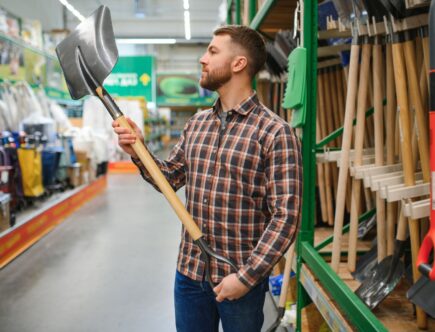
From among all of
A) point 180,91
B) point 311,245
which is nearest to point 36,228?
point 311,245

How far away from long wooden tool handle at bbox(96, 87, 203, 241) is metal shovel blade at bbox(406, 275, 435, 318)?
0.67 m

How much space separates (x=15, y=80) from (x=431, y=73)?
22.7 feet

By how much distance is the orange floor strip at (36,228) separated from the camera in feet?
14.6

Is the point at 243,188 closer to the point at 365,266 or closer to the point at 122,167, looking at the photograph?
the point at 365,266

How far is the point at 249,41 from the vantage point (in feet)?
5.36

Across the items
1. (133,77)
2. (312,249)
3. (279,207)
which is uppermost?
(133,77)

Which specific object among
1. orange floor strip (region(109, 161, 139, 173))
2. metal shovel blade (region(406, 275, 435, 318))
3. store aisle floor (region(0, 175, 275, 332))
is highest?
orange floor strip (region(109, 161, 139, 173))

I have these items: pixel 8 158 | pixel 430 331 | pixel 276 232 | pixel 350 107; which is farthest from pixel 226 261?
pixel 8 158

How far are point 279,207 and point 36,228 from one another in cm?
452

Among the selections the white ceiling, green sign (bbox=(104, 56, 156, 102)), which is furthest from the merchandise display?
the white ceiling

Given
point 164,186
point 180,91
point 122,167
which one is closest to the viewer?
point 164,186

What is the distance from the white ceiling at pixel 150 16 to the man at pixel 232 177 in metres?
15.6

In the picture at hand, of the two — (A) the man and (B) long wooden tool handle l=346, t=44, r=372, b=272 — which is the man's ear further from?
(B) long wooden tool handle l=346, t=44, r=372, b=272

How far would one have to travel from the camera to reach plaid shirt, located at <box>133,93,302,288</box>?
1446mm
